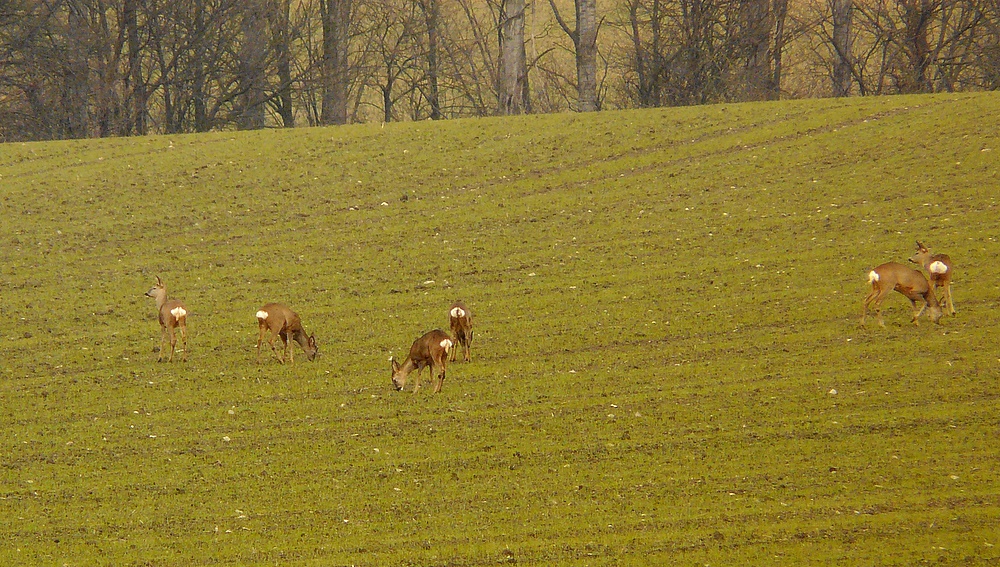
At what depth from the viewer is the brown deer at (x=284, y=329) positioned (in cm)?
1397

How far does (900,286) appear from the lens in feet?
47.6

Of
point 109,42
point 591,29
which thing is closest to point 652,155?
point 591,29

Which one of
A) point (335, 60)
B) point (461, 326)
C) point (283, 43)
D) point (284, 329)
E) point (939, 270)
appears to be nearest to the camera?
point (461, 326)

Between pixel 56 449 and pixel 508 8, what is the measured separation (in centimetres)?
3157

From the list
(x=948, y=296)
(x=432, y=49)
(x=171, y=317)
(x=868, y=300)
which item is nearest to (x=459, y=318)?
(x=171, y=317)

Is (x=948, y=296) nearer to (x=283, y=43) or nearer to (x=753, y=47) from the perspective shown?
(x=753, y=47)

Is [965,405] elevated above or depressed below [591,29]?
below

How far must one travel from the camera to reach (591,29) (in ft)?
127

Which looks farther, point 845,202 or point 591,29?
point 591,29

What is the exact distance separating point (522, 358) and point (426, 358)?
1.79 metres

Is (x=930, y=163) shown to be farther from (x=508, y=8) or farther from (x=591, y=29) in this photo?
(x=508, y=8)

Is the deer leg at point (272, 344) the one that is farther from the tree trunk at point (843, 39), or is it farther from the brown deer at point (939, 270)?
the tree trunk at point (843, 39)

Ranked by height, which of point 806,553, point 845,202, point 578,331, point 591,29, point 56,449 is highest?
point 591,29

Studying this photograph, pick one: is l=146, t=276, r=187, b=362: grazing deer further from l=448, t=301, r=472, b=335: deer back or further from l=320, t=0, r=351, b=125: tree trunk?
l=320, t=0, r=351, b=125: tree trunk
